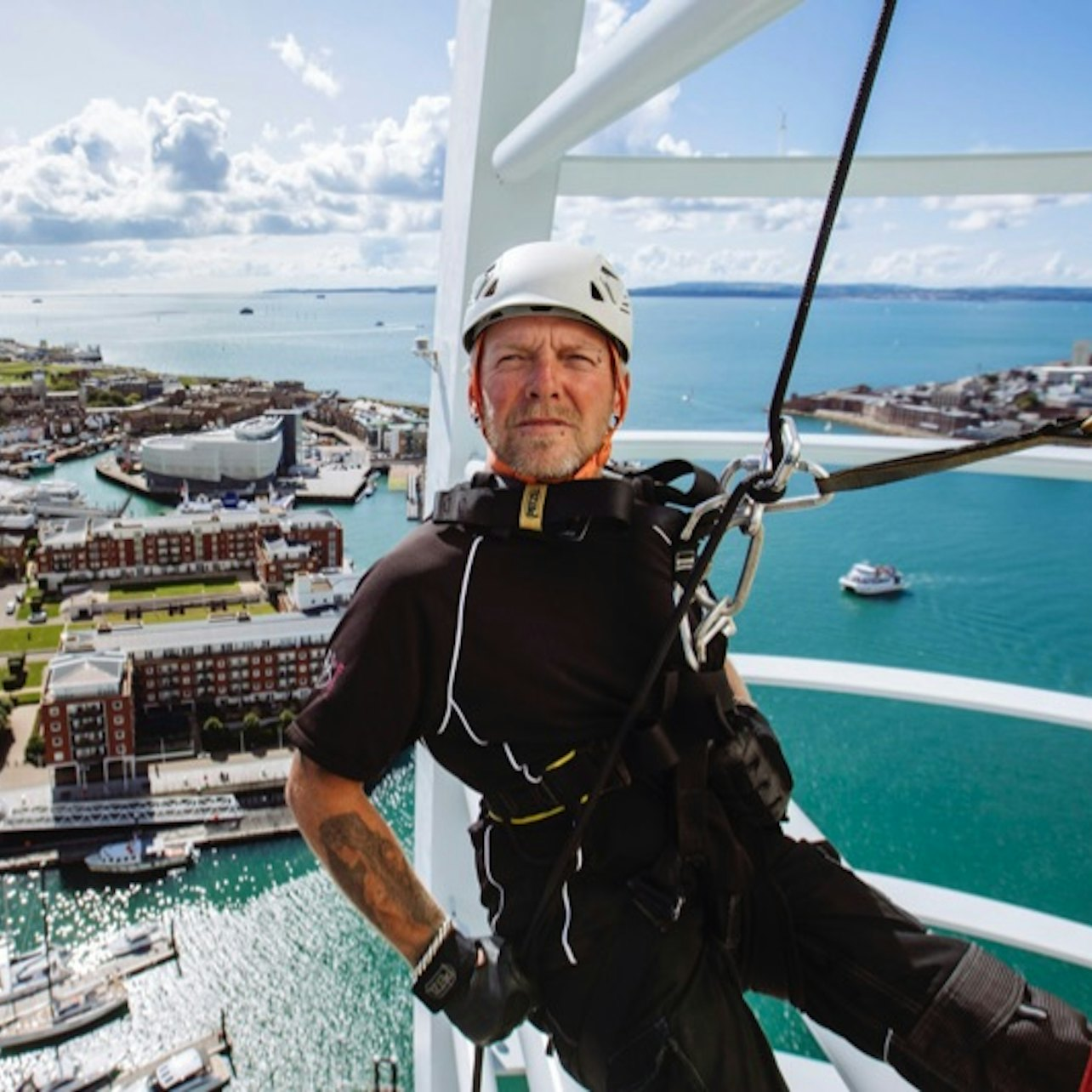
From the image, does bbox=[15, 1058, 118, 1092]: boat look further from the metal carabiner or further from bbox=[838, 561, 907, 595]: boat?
the metal carabiner

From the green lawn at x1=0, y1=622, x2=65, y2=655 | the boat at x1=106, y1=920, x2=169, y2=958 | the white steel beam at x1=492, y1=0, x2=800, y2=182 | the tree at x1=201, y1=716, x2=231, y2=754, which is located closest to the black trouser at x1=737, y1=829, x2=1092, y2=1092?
the white steel beam at x1=492, y1=0, x2=800, y2=182

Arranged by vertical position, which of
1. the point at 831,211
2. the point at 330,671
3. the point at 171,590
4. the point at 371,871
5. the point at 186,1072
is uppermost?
the point at 831,211

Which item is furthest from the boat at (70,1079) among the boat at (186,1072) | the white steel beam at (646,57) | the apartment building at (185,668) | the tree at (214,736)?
the white steel beam at (646,57)

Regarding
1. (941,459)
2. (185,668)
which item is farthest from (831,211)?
(185,668)

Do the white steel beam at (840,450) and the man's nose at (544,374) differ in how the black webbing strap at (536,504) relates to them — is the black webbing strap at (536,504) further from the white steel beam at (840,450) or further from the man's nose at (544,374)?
the white steel beam at (840,450)

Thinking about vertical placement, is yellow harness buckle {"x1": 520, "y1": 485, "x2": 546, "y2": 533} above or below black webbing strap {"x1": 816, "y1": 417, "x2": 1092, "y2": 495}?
below

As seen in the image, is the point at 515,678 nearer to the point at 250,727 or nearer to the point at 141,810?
the point at 141,810
